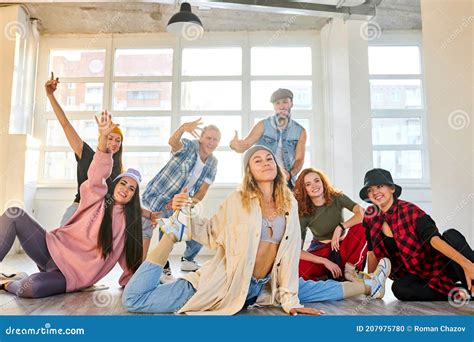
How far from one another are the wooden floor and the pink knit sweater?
0.42ft

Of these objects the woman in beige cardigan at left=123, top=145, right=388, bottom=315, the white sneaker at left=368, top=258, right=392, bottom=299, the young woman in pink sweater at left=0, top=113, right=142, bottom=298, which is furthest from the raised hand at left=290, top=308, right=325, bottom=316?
the young woman in pink sweater at left=0, top=113, right=142, bottom=298

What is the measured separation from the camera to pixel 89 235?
244cm

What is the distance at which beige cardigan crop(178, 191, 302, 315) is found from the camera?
77.2 inches

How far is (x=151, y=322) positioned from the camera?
178cm

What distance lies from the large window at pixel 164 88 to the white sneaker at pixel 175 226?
359cm

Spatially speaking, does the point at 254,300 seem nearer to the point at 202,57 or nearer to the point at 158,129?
the point at 158,129

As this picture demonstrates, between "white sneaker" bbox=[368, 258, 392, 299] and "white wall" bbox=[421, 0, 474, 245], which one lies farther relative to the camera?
"white wall" bbox=[421, 0, 474, 245]

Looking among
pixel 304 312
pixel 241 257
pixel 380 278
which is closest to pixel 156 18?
pixel 241 257

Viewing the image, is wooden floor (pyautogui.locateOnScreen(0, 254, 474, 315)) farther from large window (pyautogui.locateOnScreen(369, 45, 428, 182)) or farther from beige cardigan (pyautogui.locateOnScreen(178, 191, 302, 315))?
large window (pyautogui.locateOnScreen(369, 45, 428, 182))

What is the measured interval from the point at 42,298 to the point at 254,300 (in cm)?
124

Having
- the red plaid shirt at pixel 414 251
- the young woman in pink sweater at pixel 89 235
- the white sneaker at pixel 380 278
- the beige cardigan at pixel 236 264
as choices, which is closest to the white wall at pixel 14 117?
the young woman in pink sweater at pixel 89 235

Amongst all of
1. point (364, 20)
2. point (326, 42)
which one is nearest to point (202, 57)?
point (326, 42)

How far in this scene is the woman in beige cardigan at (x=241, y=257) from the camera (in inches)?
76.7

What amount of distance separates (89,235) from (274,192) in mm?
1192
